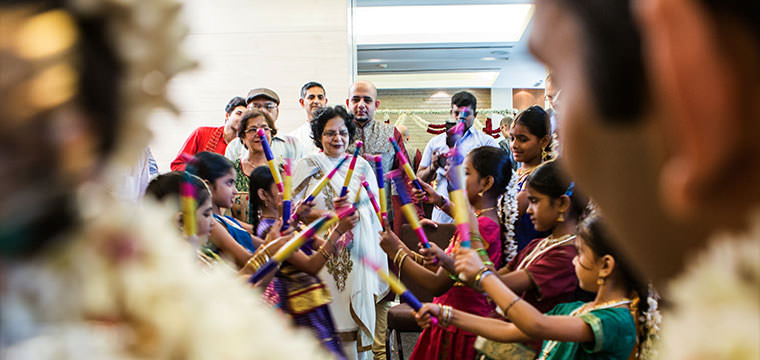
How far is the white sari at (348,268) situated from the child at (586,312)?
166 centimetres

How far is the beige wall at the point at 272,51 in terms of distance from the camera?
6.04 m

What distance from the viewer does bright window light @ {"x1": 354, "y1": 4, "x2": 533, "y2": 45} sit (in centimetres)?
852

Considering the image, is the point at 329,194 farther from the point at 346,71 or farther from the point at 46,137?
the point at 46,137

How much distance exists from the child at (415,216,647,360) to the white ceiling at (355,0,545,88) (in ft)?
19.8

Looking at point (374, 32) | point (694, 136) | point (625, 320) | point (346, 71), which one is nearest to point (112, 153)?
point (694, 136)

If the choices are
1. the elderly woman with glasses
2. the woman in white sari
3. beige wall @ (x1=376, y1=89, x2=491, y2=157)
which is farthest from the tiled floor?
beige wall @ (x1=376, y1=89, x2=491, y2=157)

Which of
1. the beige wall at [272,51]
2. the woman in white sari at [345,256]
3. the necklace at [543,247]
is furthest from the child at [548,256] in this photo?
the beige wall at [272,51]

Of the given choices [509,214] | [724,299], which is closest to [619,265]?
[509,214]

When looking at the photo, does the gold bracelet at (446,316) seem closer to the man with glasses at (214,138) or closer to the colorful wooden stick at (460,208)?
the colorful wooden stick at (460,208)

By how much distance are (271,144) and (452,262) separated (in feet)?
6.03

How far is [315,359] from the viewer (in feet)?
1.66

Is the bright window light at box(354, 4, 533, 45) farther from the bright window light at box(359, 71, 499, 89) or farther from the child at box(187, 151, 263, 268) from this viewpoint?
the child at box(187, 151, 263, 268)

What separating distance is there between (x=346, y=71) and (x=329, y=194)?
2790 millimetres

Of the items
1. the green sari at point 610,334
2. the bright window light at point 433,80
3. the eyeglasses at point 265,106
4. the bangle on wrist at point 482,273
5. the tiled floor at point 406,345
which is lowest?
the tiled floor at point 406,345
